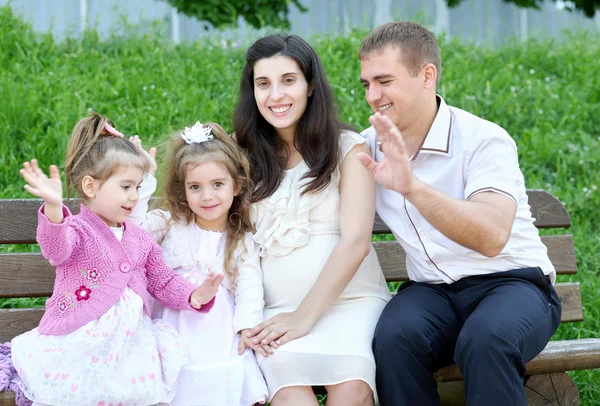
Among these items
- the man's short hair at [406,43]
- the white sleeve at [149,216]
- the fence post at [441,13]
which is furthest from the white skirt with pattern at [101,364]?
the fence post at [441,13]

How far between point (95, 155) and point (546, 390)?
202cm

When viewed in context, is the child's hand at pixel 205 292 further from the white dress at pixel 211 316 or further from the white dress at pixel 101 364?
the white dress at pixel 101 364

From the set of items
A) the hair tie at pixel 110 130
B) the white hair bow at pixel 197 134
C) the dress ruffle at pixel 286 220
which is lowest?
the dress ruffle at pixel 286 220

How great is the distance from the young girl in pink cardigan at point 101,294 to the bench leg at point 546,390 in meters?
1.37

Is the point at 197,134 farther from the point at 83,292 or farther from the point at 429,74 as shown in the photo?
the point at 429,74

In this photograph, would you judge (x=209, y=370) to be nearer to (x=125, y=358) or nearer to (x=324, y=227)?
(x=125, y=358)

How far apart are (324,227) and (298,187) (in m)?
0.19

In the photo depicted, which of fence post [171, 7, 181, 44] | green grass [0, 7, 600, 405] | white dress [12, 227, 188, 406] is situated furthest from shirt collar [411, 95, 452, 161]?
fence post [171, 7, 181, 44]

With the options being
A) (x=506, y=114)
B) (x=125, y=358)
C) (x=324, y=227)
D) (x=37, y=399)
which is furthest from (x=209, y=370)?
(x=506, y=114)

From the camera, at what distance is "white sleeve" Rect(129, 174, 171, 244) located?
10.5 feet

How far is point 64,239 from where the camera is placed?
2729mm

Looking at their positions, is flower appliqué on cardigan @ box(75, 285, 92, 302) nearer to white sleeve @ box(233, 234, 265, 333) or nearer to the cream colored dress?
white sleeve @ box(233, 234, 265, 333)

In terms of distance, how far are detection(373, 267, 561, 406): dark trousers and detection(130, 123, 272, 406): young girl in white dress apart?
48cm

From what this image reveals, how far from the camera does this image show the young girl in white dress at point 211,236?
3.03 metres
